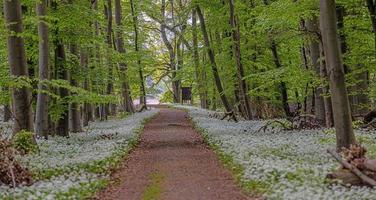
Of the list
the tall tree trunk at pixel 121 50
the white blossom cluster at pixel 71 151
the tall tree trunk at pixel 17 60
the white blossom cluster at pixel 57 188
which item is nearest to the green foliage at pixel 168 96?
the tall tree trunk at pixel 121 50

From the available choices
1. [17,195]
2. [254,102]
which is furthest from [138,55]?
[17,195]

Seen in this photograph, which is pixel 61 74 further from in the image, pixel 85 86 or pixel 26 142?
pixel 26 142

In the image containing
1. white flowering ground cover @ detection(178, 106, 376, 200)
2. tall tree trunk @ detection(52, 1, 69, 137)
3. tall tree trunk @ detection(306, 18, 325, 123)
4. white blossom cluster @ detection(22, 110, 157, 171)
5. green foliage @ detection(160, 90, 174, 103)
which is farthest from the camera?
green foliage @ detection(160, 90, 174, 103)

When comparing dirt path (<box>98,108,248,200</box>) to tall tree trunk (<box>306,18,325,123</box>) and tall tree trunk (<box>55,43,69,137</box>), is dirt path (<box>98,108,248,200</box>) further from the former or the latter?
tall tree trunk (<box>306,18,325,123</box>)

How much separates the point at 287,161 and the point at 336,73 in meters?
2.50

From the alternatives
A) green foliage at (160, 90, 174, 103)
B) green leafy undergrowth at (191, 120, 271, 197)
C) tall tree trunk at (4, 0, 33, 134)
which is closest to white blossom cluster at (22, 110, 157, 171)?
tall tree trunk at (4, 0, 33, 134)

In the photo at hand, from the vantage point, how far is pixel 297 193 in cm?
870

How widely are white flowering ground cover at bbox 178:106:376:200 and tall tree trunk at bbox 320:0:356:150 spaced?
0.74 meters

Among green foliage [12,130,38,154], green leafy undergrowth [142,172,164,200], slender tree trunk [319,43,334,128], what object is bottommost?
green leafy undergrowth [142,172,164,200]

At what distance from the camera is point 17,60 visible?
48.7 feet

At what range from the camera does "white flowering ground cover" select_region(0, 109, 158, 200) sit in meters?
9.63

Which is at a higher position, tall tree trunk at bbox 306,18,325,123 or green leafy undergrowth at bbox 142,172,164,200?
tall tree trunk at bbox 306,18,325,123

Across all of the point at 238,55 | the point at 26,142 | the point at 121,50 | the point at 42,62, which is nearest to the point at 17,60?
the point at 42,62

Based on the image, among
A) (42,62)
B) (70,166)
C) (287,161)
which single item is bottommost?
(287,161)
